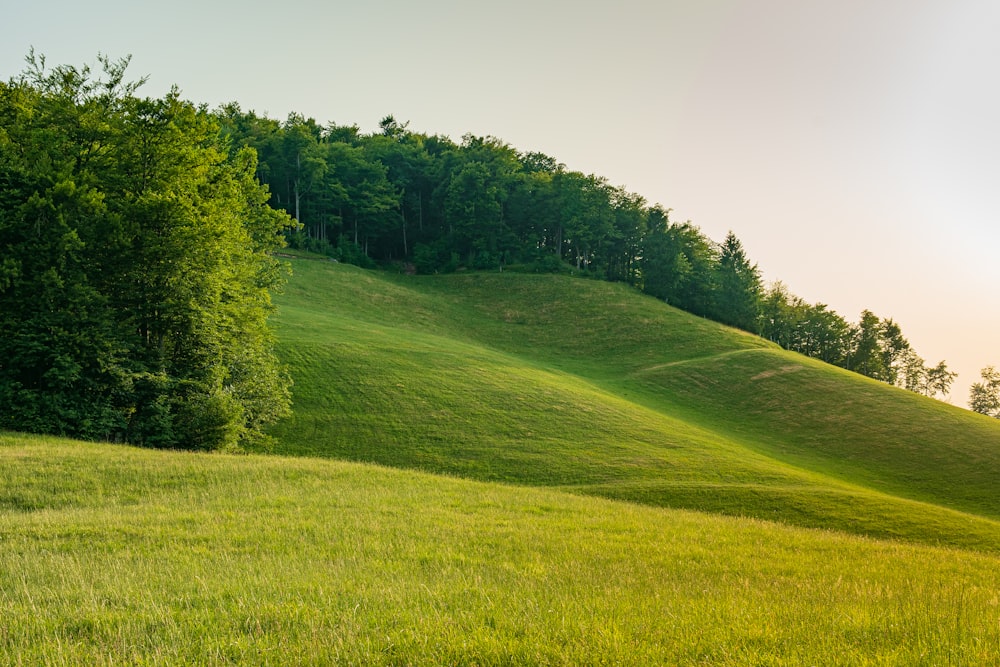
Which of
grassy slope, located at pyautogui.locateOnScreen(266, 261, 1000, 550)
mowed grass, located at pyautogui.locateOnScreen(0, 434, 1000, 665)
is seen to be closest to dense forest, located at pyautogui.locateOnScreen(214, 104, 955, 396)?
grassy slope, located at pyautogui.locateOnScreen(266, 261, 1000, 550)

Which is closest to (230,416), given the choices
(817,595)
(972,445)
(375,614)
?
(375,614)

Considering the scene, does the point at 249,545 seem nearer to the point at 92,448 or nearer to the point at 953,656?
the point at 953,656

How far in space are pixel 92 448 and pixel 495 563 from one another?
1823 cm

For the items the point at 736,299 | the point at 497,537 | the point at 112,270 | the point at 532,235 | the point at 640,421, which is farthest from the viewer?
the point at 532,235

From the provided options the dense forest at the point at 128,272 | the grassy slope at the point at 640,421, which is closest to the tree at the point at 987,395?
the grassy slope at the point at 640,421

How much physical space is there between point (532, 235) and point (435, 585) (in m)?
99.0

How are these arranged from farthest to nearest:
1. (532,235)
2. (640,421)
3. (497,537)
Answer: (532,235), (640,421), (497,537)

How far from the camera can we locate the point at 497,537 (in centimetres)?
1296

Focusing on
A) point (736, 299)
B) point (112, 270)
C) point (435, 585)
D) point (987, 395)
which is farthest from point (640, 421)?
point (987, 395)

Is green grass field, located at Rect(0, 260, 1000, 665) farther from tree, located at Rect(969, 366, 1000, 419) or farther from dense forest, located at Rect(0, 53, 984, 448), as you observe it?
tree, located at Rect(969, 366, 1000, 419)

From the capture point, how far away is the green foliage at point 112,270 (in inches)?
974

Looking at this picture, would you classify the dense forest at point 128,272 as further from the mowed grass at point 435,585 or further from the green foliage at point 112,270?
the mowed grass at point 435,585

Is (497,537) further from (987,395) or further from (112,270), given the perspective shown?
(987,395)

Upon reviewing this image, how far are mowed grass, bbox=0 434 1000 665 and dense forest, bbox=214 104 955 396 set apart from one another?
276 ft
